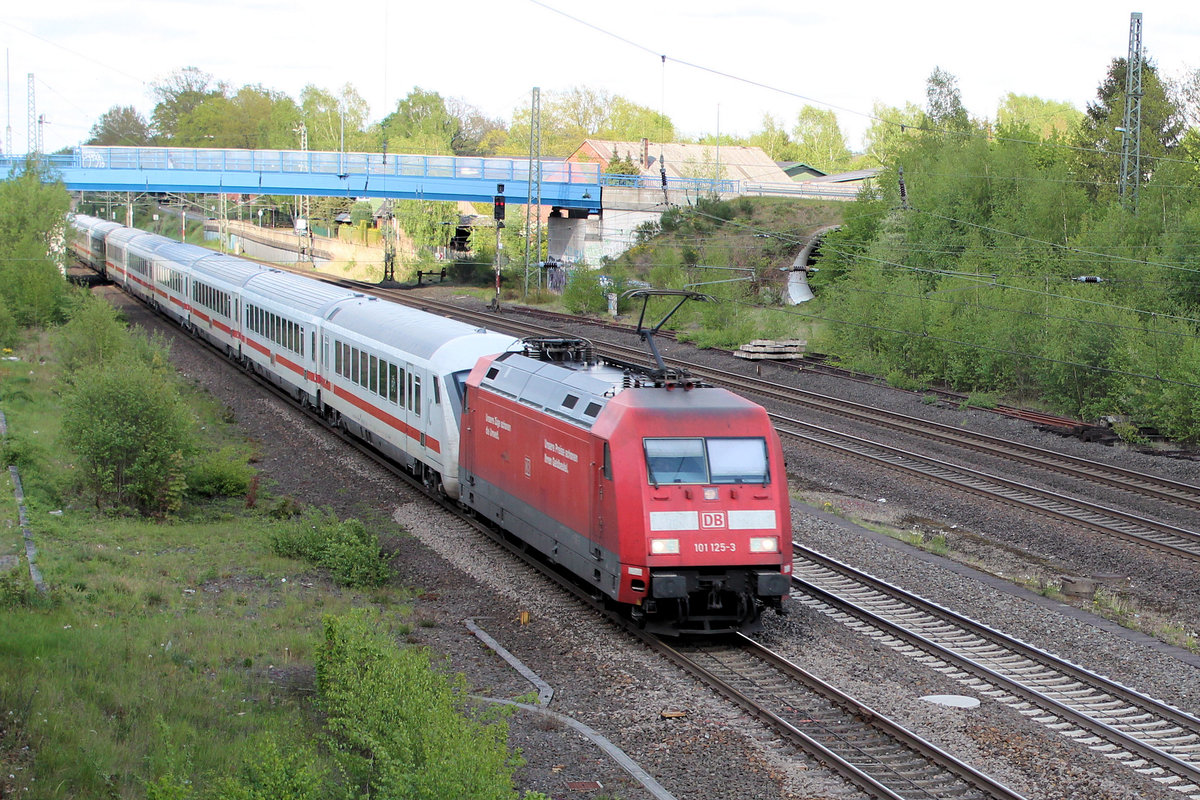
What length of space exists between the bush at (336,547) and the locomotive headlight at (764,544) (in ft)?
19.3

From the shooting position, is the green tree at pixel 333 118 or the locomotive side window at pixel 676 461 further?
the green tree at pixel 333 118

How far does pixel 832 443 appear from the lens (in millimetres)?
25344

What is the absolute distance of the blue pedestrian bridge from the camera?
54.7 metres

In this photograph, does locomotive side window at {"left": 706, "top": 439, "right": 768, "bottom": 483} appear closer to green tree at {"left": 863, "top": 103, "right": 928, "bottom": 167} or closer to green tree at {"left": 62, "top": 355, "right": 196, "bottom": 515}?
green tree at {"left": 62, "top": 355, "right": 196, "bottom": 515}

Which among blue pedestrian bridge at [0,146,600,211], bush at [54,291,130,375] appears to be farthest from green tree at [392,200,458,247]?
bush at [54,291,130,375]

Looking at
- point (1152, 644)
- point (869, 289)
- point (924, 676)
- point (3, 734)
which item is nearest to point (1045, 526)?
point (1152, 644)

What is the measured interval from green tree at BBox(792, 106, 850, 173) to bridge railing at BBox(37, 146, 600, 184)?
7221 centimetres

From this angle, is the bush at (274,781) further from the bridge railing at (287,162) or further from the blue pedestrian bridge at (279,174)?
the bridge railing at (287,162)

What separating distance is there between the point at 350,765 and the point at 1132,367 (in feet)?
83.8

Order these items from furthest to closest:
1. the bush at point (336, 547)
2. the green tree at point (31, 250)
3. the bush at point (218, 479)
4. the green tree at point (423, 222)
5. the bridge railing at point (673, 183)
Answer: the green tree at point (423, 222) → the bridge railing at point (673, 183) → the green tree at point (31, 250) → the bush at point (218, 479) → the bush at point (336, 547)

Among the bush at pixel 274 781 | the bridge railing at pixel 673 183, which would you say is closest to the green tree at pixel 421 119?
the bridge railing at pixel 673 183

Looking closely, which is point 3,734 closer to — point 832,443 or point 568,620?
point 568,620

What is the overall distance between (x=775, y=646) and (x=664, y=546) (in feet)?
6.50

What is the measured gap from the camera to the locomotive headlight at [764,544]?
11875mm
